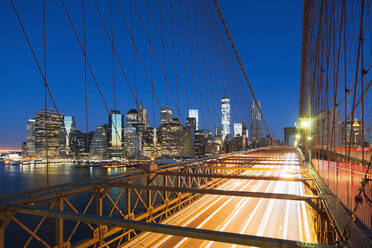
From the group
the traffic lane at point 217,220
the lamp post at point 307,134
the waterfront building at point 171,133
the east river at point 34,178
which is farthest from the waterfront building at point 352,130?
the east river at point 34,178

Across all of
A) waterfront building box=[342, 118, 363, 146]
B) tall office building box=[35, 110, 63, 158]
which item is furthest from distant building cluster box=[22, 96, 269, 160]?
waterfront building box=[342, 118, 363, 146]


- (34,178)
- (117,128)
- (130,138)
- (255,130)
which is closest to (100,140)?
(130,138)

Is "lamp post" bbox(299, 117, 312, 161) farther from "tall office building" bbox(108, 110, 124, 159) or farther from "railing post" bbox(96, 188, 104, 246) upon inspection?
"railing post" bbox(96, 188, 104, 246)

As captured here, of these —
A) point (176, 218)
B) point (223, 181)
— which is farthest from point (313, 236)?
point (223, 181)

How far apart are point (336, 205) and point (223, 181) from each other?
29.0 feet

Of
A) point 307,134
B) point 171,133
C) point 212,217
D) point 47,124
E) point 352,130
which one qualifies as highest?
point 47,124

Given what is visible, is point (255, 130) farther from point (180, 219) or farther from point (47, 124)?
point (47, 124)

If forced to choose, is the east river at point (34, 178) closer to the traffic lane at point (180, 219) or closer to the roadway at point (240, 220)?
the traffic lane at point (180, 219)

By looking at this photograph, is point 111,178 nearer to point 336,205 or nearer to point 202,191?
point 202,191

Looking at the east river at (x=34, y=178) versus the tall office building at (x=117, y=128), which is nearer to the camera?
the tall office building at (x=117, y=128)

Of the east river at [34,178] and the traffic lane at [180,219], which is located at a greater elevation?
the traffic lane at [180,219]

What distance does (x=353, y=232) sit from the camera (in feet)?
6.22

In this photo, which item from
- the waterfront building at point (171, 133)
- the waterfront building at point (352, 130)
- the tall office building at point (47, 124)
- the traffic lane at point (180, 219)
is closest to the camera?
the waterfront building at point (352, 130)

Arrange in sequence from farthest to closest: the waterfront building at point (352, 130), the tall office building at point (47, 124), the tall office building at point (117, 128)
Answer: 1. the tall office building at point (117, 128)
2. the tall office building at point (47, 124)
3. the waterfront building at point (352, 130)
